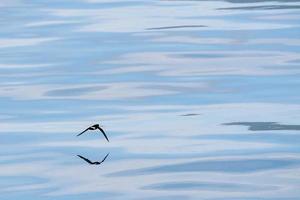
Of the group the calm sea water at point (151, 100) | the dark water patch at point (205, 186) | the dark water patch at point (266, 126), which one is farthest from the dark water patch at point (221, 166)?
the dark water patch at point (266, 126)

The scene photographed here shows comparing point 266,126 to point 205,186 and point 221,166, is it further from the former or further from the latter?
point 205,186

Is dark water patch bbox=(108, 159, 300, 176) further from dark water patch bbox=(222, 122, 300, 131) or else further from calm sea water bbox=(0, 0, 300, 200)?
dark water patch bbox=(222, 122, 300, 131)

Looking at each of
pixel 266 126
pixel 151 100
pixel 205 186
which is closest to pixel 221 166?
pixel 205 186

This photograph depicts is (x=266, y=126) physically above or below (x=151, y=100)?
below

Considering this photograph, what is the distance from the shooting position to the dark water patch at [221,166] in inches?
392

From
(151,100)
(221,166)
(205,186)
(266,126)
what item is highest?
(151,100)

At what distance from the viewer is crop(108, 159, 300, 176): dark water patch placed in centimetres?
995

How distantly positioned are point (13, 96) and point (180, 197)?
149 inches

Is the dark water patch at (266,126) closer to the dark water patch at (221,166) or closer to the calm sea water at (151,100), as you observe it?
the calm sea water at (151,100)

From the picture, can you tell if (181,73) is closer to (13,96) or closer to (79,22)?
(13,96)

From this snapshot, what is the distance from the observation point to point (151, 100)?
40.9ft

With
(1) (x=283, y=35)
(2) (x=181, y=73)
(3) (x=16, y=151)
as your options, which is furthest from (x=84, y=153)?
(1) (x=283, y=35)

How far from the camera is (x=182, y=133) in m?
11.0

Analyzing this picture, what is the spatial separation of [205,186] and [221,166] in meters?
0.57
